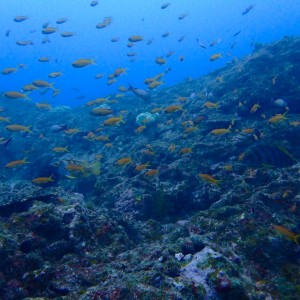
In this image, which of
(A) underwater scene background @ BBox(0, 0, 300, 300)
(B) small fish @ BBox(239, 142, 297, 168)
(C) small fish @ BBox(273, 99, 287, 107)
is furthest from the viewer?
(C) small fish @ BBox(273, 99, 287, 107)

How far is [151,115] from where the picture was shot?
1605 centimetres

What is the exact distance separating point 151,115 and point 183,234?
1097cm

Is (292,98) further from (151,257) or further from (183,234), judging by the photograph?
(151,257)

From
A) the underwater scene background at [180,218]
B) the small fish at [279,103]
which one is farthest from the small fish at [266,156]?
the small fish at [279,103]

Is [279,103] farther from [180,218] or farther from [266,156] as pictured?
[180,218]

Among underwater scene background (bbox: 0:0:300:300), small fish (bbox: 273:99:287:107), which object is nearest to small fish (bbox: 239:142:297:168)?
underwater scene background (bbox: 0:0:300:300)

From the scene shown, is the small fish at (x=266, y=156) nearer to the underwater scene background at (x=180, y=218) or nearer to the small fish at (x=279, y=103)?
the underwater scene background at (x=180, y=218)

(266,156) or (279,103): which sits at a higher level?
(266,156)

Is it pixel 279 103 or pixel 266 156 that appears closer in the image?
pixel 266 156

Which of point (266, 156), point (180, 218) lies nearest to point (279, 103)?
point (266, 156)

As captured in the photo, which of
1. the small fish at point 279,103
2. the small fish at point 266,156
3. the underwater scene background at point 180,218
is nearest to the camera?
the underwater scene background at point 180,218

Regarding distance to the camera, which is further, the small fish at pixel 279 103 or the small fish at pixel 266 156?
the small fish at pixel 279 103

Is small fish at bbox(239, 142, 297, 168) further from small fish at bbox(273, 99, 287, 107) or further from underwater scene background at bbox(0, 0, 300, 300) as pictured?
small fish at bbox(273, 99, 287, 107)

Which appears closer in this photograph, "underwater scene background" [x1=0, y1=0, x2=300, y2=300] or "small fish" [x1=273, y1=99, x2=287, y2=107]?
"underwater scene background" [x1=0, y1=0, x2=300, y2=300]
